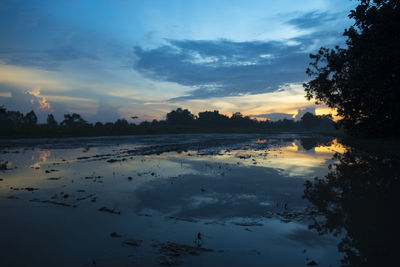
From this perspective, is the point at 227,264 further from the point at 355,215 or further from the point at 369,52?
the point at 369,52

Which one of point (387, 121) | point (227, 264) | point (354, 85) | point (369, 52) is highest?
point (369, 52)

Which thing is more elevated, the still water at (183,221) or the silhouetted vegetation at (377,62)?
the silhouetted vegetation at (377,62)

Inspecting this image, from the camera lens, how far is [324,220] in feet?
20.3

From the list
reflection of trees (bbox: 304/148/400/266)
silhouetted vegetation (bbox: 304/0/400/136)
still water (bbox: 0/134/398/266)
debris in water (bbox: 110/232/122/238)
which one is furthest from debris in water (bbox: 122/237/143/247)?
silhouetted vegetation (bbox: 304/0/400/136)

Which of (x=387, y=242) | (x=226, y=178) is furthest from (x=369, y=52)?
(x=387, y=242)

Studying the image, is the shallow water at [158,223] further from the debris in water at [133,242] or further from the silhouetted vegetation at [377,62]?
the silhouetted vegetation at [377,62]

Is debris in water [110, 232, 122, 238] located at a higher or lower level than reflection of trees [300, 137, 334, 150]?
lower

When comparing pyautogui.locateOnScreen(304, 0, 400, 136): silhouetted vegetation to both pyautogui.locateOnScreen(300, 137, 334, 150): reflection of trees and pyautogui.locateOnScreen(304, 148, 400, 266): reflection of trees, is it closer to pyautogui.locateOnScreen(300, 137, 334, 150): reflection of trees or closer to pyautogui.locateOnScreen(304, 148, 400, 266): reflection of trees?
pyautogui.locateOnScreen(300, 137, 334, 150): reflection of trees

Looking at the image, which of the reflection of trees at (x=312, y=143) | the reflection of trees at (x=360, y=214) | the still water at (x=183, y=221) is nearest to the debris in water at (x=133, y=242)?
the still water at (x=183, y=221)

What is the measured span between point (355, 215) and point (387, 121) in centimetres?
2819

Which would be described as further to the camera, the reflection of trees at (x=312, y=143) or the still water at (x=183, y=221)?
the reflection of trees at (x=312, y=143)

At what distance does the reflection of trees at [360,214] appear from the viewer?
459 cm

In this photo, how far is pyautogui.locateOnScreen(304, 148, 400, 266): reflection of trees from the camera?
181 inches

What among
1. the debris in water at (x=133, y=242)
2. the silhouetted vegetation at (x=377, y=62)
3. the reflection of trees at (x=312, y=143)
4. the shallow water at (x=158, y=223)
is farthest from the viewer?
the reflection of trees at (x=312, y=143)
